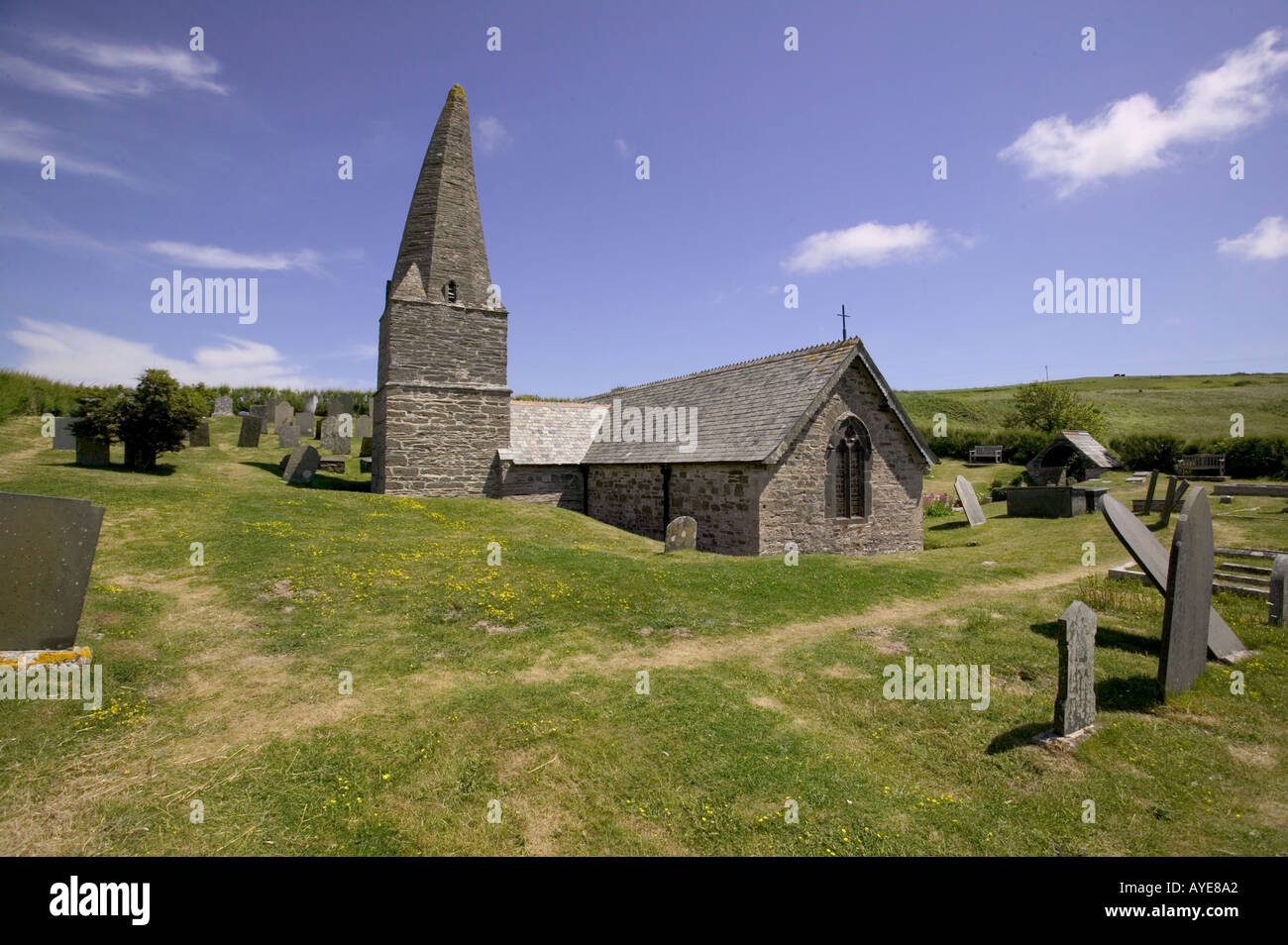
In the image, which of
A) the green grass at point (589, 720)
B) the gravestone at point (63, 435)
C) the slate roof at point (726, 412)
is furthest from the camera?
the gravestone at point (63, 435)

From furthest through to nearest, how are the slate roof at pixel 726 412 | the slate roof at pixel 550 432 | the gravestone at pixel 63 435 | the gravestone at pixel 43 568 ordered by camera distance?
the slate roof at pixel 550 432, the gravestone at pixel 63 435, the slate roof at pixel 726 412, the gravestone at pixel 43 568

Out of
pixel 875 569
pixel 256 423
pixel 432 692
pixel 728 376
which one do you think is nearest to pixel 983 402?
pixel 728 376

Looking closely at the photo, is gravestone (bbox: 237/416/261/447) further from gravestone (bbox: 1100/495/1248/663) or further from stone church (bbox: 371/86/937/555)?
gravestone (bbox: 1100/495/1248/663)

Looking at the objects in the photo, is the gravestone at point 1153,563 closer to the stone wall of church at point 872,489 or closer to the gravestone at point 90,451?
the stone wall of church at point 872,489

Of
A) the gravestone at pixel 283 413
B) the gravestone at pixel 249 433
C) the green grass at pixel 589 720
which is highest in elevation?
the gravestone at pixel 283 413

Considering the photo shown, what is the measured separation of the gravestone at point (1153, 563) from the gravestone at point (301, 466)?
22.7 m

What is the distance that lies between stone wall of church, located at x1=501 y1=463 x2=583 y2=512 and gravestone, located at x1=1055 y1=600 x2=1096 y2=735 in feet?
61.5

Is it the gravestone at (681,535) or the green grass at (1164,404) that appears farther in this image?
the green grass at (1164,404)

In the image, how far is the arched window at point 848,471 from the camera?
62.7 ft

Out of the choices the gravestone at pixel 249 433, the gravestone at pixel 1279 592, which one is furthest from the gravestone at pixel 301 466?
the gravestone at pixel 1279 592

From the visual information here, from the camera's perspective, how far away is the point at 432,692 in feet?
26.5

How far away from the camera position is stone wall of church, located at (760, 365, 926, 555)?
59.3 ft
